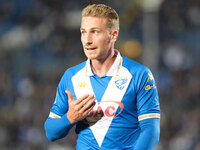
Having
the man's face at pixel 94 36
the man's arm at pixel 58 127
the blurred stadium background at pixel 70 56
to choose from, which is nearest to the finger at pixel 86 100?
the man's arm at pixel 58 127

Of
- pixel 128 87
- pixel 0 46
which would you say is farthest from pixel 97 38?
Answer: pixel 0 46

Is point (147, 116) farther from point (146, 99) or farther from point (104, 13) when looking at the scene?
point (104, 13)

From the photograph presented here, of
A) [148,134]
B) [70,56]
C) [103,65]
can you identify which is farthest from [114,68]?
[70,56]

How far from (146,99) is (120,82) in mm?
312

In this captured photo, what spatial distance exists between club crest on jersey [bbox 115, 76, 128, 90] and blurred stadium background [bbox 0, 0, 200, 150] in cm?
530

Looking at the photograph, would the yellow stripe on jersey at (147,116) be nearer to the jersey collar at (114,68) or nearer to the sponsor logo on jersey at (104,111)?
the sponsor logo on jersey at (104,111)

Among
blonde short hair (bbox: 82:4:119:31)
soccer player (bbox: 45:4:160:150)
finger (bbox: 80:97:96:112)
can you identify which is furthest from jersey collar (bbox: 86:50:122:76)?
finger (bbox: 80:97:96:112)

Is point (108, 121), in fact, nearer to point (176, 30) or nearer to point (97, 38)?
point (97, 38)

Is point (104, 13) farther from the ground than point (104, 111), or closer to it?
farther from the ground

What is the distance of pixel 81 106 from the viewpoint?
3.56m

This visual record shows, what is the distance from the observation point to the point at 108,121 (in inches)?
149

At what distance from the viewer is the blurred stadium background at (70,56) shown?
9516 millimetres

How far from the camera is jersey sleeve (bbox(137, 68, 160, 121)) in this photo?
144 inches

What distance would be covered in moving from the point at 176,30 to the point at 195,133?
11.1 feet
